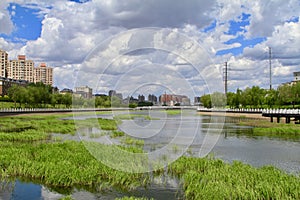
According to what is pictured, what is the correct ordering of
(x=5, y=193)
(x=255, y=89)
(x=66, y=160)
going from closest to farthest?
1. (x=5, y=193)
2. (x=66, y=160)
3. (x=255, y=89)

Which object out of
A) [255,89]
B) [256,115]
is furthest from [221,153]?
[255,89]

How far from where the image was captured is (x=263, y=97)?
108m

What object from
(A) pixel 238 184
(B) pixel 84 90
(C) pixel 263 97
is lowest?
(A) pixel 238 184

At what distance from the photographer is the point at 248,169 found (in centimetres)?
1823

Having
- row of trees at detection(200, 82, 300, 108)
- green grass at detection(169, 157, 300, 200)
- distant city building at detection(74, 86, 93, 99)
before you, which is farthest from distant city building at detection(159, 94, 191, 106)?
row of trees at detection(200, 82, 300, 108)

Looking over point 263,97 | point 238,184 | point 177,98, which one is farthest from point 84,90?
point 263,97

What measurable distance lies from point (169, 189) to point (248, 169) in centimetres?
494

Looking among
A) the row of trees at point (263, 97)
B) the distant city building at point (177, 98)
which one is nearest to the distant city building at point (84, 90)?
the distant city building at point (177, 98)

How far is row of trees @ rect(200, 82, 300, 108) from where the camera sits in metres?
98.5

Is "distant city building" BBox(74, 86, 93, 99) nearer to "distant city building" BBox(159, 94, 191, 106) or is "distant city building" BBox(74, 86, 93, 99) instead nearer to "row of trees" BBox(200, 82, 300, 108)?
"distant city building" BBox(159, 94, 191, 106)

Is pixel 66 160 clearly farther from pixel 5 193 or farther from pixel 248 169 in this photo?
pixel 248 169

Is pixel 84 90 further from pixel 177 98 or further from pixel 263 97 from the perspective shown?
pixel 263 97

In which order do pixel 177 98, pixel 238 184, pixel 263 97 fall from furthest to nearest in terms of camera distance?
1. pixel 263 97
2. pixel 177 98
3. pixel 238 184

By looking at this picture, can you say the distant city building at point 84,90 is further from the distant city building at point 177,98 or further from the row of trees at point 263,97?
the row of trees at point 263,97
